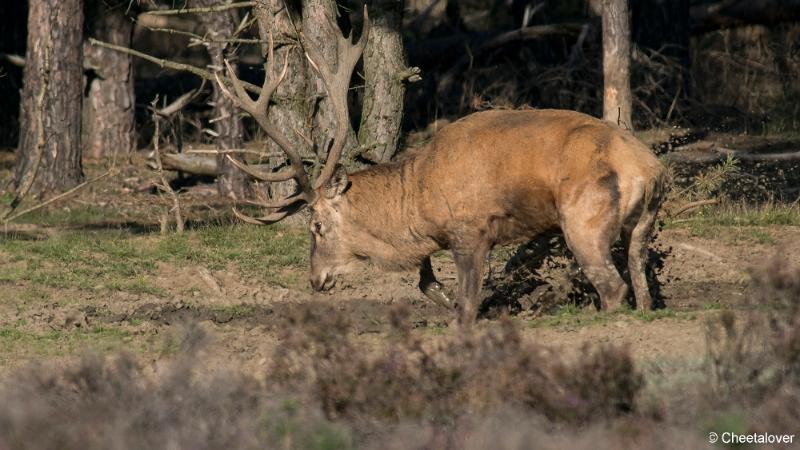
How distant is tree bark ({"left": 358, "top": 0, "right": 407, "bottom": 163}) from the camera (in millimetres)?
15172

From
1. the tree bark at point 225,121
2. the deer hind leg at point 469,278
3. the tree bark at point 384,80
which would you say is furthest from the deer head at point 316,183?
the tree bark at point 225,121

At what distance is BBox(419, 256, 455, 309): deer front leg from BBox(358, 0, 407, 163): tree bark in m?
3.60

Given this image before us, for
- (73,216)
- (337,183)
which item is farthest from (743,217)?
(73,216)

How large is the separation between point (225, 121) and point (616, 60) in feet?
19.5

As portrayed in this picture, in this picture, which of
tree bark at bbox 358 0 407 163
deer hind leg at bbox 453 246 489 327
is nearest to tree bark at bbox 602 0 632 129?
tree bark at bbox 358 0 407 163

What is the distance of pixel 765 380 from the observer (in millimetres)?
7492

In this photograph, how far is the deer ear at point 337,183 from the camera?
11.2 meters

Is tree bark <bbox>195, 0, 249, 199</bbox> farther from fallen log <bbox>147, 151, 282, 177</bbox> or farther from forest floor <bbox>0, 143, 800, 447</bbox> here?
forest floor <bbox>0, 143, 800, 447</bbox>

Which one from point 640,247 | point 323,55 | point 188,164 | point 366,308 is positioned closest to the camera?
point 640,247

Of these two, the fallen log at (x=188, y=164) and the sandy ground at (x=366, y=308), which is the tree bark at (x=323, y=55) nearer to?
the sandy ground at (x=366, y=308)

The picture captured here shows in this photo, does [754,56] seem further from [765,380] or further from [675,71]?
[765,380]

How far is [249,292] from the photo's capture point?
1297 cm

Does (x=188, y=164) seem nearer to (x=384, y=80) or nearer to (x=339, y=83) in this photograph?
(x=384, y=80)

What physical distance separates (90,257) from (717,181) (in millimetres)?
6324
